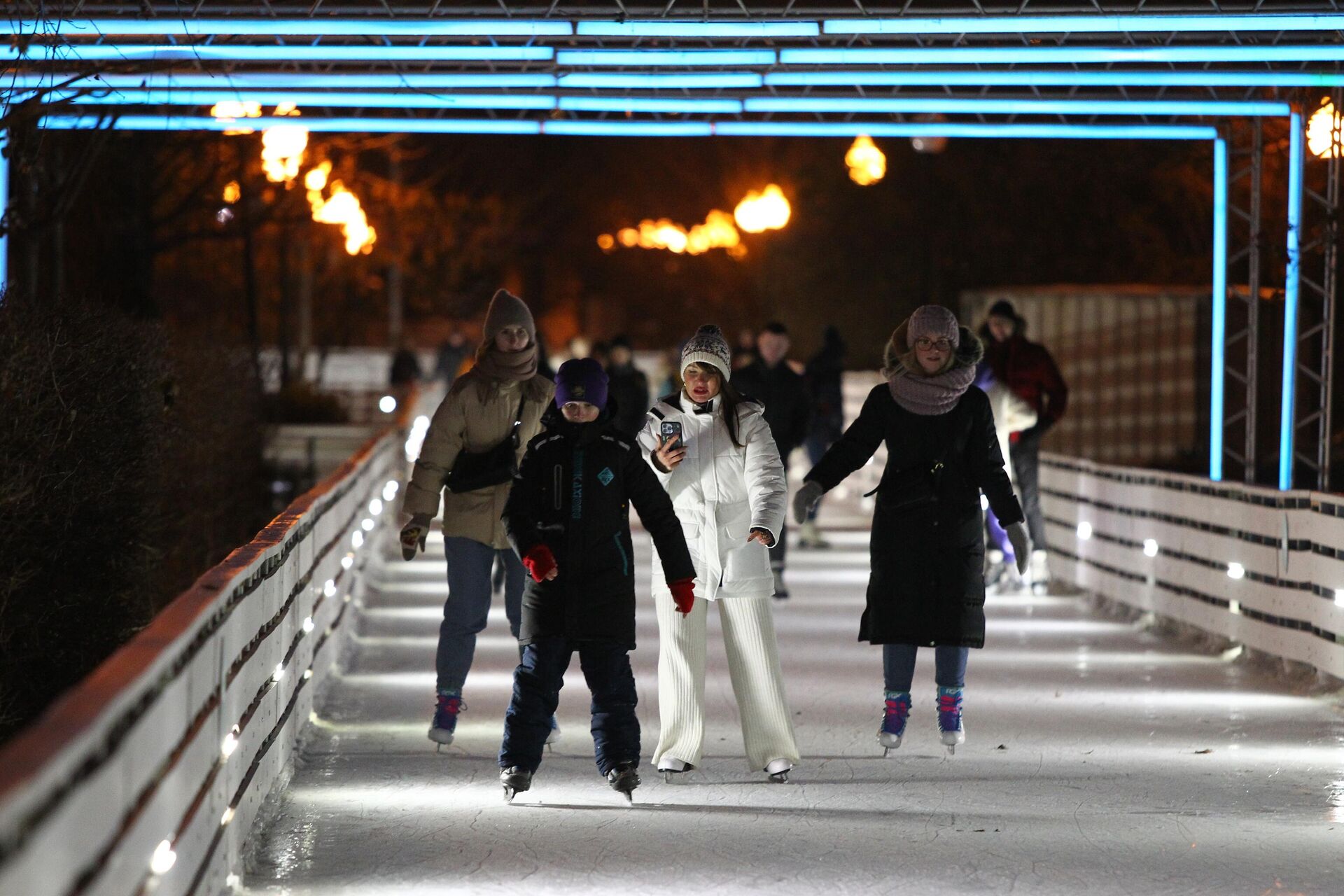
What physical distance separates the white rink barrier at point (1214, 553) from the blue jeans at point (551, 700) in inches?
173

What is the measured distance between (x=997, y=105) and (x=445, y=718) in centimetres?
736

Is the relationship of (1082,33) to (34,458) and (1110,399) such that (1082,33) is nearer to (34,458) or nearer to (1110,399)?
(34,458)

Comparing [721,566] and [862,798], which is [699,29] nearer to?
[721,566]

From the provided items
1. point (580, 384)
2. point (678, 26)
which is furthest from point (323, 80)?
point (580, 384)

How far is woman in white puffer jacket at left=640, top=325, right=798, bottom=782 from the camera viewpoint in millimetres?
7750

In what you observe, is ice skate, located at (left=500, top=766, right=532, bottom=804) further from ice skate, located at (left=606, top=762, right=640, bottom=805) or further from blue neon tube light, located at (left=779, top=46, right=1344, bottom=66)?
blue neon tube light, located at (left=779, top=46, right=1344, bottom=66)

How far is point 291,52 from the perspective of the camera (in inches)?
478

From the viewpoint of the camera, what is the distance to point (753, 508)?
7.73 meters

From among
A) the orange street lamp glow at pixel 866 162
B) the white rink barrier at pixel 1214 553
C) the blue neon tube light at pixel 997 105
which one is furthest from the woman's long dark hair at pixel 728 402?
the orange street lamp glow at pixel 866 162

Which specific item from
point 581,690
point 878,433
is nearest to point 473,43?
point 581,690

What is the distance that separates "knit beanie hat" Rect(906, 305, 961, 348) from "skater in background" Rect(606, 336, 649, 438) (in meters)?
8.58

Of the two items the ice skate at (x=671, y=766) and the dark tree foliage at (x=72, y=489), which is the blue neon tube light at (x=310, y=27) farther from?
the ice skate at (x=671, y=766)

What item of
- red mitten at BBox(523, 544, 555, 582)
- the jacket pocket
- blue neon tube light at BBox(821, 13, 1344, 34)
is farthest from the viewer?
blue neon tube light at BBox(821, 13, 1344, 34)

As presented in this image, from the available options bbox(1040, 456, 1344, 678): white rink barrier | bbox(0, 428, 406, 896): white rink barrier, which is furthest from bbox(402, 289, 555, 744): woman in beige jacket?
bbox(1040, 456, 1344, 678): white rink barrier
